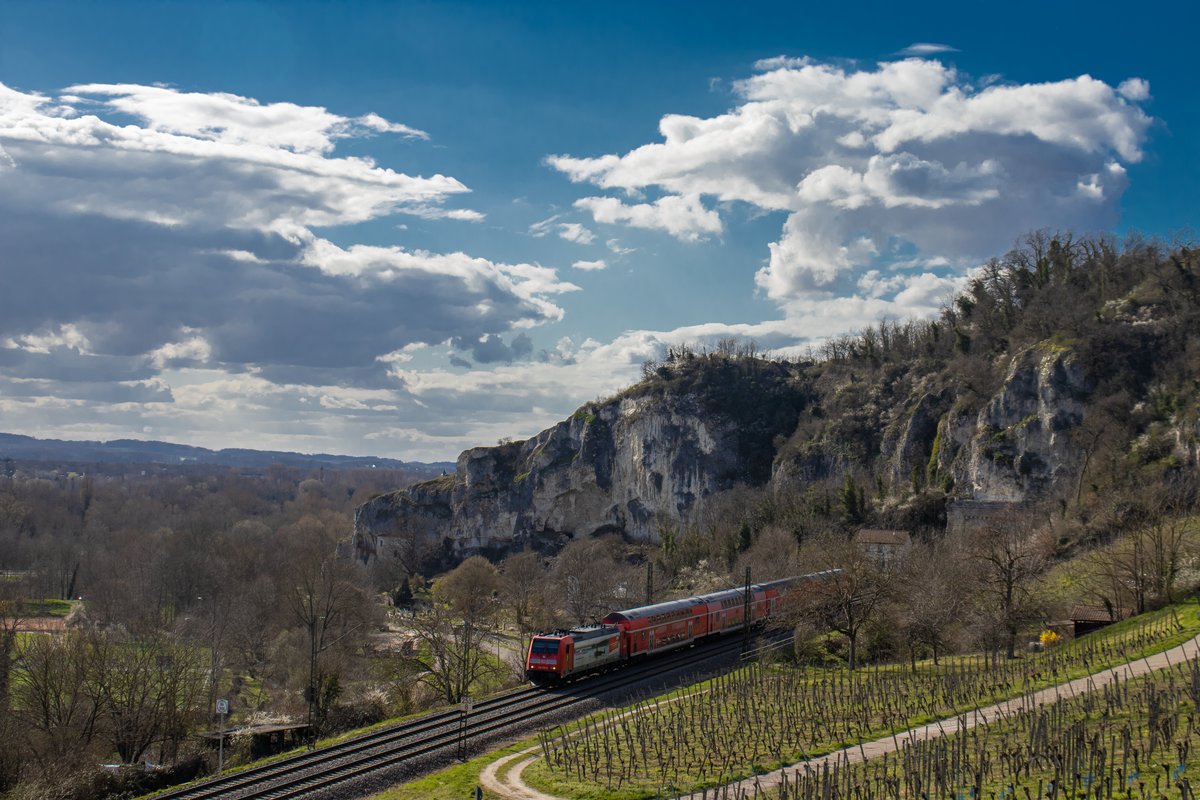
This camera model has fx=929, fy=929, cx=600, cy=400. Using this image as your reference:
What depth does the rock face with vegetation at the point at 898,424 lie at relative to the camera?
74688 mm

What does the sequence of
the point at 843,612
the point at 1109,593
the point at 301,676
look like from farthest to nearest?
the point at 301,676 < the point at 1109,593 < the point at 843,612

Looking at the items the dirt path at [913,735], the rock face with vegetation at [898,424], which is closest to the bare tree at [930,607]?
the dirt path at [913,735]

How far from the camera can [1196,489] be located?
191 feet

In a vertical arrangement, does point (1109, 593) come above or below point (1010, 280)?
below

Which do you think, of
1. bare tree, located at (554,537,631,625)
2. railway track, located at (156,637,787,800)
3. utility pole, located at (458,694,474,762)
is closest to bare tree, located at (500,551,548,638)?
bare tree, located at (554,537,631,625)

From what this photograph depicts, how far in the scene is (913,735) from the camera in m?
22.3

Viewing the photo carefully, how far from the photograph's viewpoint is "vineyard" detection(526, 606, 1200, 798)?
2189 cm

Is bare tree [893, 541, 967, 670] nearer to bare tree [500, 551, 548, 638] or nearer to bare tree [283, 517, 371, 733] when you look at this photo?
bare tree [283, 517, 371, 733]

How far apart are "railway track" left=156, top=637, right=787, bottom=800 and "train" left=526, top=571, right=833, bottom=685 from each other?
40.1 inches

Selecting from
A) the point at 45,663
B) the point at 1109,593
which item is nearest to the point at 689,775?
the point at 1109,593

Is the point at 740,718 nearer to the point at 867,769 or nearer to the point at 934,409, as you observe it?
the point at 867,769

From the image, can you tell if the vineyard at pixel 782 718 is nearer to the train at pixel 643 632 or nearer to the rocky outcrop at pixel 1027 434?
the train at pixel 643 632

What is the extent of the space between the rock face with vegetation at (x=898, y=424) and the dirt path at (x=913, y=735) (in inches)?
1601

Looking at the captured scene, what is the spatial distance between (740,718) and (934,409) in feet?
240
